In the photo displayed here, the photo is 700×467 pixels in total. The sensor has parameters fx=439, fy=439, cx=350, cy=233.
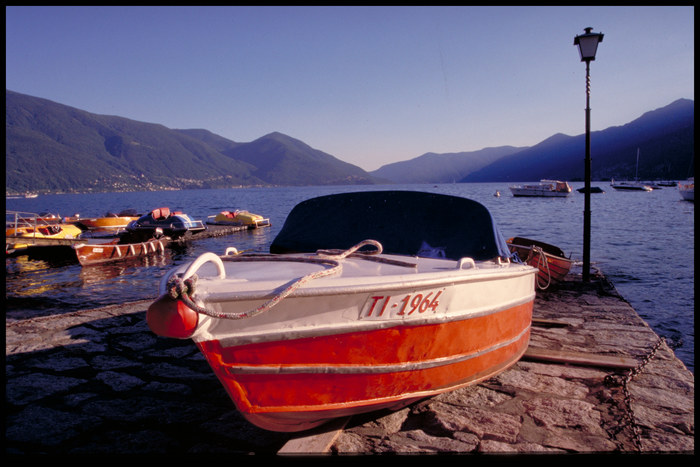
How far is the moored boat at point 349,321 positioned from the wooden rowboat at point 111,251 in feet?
57.8

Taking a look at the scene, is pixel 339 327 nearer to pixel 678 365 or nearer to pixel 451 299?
pixel 451 299

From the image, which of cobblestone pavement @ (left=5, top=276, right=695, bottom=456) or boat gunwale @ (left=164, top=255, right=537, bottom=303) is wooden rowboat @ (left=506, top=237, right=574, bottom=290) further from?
boat gunwale @ (left=164, top=255, right=537, bottom=303)

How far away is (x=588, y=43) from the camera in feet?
29.2

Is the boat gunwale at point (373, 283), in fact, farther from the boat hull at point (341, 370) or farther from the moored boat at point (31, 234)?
the moored boat at point (31, 234)

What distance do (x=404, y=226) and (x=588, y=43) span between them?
7.19 meters

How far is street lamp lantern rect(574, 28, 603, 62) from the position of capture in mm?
8859

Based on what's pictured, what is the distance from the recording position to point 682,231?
2909 cm

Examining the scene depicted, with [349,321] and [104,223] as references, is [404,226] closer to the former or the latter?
[349,321]

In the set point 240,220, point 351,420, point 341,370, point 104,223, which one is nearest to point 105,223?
point 104,223

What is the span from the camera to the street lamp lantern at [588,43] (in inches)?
349

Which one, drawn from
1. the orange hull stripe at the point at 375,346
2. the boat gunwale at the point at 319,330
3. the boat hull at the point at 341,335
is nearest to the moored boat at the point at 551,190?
the orange hull stripe at the point at 375,346

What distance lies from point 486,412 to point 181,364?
11.0 ft

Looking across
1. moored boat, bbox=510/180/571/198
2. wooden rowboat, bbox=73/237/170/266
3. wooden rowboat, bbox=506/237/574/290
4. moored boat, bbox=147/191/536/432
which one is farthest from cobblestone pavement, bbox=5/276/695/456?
moored boat, bbox=510/180/571/198

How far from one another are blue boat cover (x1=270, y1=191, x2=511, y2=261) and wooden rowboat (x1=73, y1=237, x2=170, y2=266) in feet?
56.1
